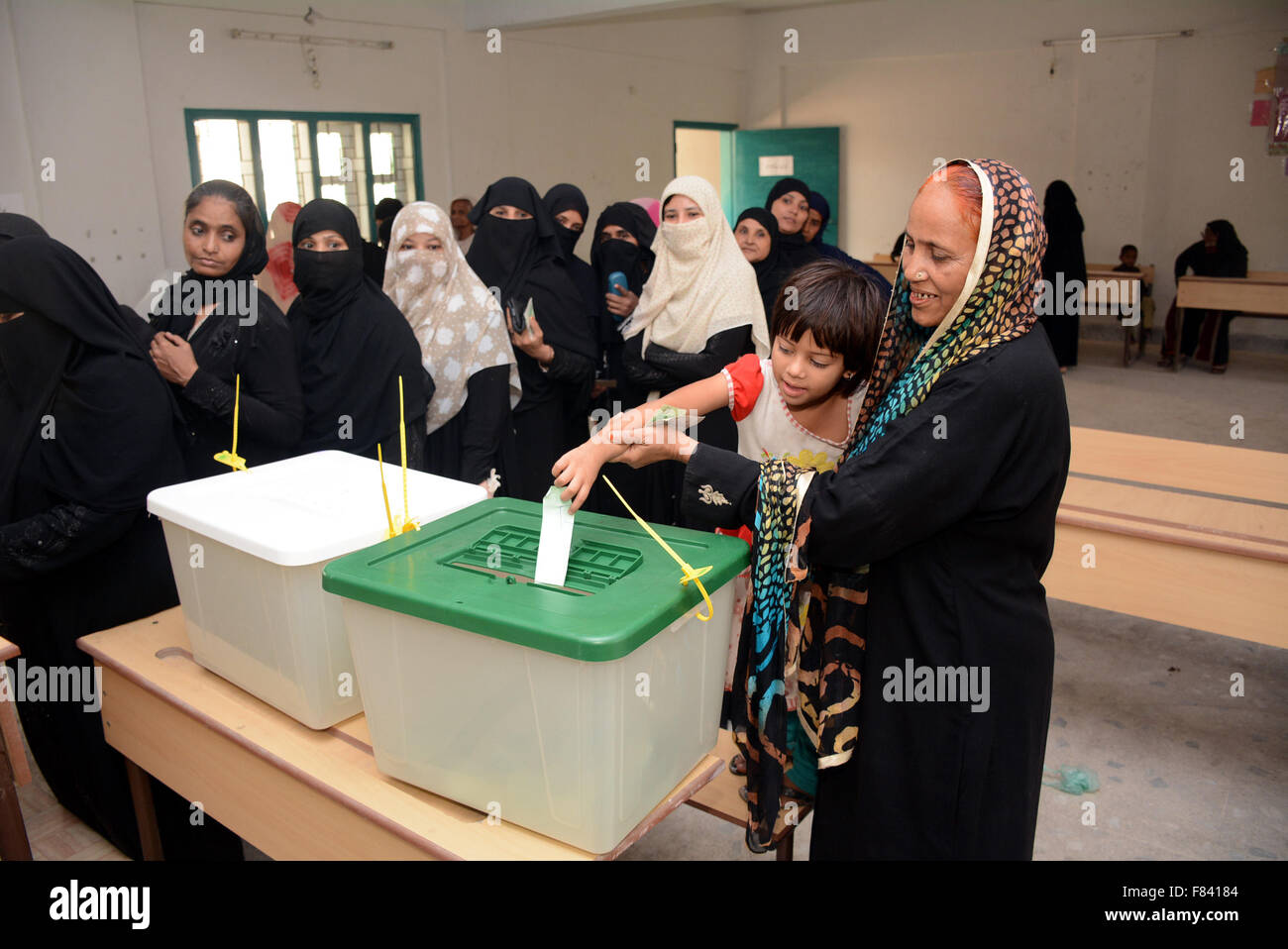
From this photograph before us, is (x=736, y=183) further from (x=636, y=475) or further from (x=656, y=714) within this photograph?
(x=656, y=714)

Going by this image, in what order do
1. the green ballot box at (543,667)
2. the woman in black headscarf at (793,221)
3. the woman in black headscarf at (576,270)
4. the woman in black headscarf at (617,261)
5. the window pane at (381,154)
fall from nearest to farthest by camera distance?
the green ballot box at (543,667)
the woman in black headscarf at (576,270)
the woman in black headscarf at (617,261)
the woman in black headscarf at (793,221)
the window pane at (381,154)

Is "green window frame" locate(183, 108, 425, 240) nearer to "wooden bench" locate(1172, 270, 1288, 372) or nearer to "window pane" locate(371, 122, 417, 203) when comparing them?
"window pane" locate(371, 122, 417, 203)

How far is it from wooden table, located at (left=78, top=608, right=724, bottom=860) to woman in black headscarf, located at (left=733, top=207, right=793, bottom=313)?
8.79 ft

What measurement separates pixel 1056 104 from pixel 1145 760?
756cm

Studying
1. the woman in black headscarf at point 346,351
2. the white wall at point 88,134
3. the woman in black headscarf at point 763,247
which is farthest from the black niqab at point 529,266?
the white wall at point 88,134

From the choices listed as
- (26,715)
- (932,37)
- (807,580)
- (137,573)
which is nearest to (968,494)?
(807,580)

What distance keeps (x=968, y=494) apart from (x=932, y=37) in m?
9.23

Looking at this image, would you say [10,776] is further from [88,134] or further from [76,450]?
[88,134]

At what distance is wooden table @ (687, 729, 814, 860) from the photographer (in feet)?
4.61

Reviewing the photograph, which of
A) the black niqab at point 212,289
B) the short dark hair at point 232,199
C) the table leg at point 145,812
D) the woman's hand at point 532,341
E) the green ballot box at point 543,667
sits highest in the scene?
the short dark hair at point 232,199

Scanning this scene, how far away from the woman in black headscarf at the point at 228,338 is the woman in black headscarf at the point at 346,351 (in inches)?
5.0

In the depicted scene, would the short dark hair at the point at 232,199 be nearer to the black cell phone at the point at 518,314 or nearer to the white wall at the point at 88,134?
the black cell phone at the point at 518,314

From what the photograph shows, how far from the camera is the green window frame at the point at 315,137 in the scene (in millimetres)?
5438

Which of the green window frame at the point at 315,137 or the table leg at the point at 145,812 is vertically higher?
the green window frame at the point at 315,137
